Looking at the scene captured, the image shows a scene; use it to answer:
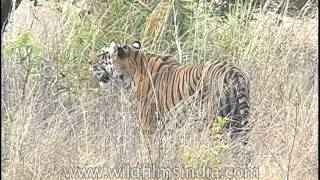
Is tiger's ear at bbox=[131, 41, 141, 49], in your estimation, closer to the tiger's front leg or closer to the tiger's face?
the tiger's face

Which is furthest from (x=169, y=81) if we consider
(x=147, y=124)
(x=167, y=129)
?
(x=167, y=129)

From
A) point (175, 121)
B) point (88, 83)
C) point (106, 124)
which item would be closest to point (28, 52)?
point (88, 83)

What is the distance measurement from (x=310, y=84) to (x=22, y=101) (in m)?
1.57

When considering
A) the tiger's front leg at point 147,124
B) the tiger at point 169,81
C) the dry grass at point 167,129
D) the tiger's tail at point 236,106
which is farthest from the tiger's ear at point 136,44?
the tiger's tail at point 236,106

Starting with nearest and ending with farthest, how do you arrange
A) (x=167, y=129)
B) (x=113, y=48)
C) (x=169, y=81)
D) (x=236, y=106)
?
(x=167, y=129) < (x=236, y=106) < (x=169, y=81) < (x=113, y=48)

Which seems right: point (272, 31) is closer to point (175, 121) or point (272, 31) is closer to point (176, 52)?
point (176, 52)

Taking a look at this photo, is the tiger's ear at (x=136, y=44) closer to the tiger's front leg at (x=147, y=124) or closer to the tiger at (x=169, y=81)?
the tiger at (x=169, y=81)

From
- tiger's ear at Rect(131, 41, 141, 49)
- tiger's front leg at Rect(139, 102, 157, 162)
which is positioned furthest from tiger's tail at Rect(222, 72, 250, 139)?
tiger's ear at Rect(131, 41, 141, 49)

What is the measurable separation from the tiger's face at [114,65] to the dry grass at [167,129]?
0.08 meters

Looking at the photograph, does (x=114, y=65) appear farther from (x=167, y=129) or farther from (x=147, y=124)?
(x=167, y=129)

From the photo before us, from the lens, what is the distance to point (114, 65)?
4.12 m

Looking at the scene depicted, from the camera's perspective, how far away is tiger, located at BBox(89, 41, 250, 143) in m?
3.82

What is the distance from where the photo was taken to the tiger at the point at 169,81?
3819mm

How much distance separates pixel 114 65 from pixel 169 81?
0.33 metres
